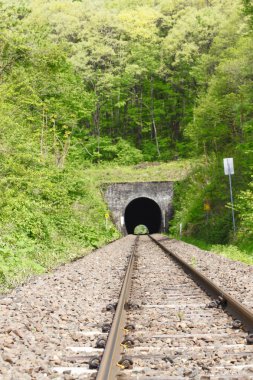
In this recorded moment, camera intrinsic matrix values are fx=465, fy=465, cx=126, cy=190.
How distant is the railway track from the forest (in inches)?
133

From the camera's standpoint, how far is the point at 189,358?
12.7 ft

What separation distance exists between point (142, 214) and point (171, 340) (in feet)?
142

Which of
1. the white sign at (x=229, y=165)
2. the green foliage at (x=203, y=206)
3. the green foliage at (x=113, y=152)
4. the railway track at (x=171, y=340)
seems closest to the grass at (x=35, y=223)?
the railway track at (x=171, y=340)

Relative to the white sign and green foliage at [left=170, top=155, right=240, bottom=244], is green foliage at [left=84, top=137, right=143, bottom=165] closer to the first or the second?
green foliage at [left=170, top=155, right=240, bottom=244]

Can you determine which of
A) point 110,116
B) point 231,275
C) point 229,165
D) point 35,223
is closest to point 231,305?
point 231,275

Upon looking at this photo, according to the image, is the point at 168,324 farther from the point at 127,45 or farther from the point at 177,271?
the point at 127,45

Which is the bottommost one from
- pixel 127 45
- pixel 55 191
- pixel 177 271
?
pixel 177 271

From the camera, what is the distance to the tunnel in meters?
42.3

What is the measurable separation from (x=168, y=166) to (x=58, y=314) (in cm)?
3430

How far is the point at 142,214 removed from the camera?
4784cm

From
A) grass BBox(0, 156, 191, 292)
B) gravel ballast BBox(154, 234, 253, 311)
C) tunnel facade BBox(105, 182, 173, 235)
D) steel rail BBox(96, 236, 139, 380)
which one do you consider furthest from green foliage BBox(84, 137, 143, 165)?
steel rail BBox(96, 236, 139, 380)

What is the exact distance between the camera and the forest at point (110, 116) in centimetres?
1443

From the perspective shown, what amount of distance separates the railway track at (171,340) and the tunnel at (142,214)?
34761 mm

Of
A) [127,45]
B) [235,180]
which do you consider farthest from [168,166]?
[127,45]
